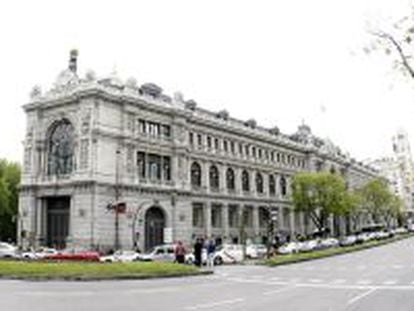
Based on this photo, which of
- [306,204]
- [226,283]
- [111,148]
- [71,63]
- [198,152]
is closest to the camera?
[226,283]

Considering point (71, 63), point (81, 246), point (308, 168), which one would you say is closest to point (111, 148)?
point (81, 246)

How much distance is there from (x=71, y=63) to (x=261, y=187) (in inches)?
1477

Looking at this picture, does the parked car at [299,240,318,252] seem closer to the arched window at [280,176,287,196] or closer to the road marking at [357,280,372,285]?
the arched window at [280,176,287,196]

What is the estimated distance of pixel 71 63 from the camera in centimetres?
6962

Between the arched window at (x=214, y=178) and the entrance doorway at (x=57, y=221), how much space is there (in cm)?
2296

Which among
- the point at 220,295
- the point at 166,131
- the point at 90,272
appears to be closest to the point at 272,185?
the point at 166,131

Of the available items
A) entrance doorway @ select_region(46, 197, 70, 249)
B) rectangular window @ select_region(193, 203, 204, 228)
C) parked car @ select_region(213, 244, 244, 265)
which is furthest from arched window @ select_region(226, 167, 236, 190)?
parked car @ select_region(213, 244, 244, 265)

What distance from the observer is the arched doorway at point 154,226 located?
64.1 m

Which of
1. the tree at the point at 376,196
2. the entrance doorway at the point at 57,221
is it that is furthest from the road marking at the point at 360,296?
the tree at the point at 376,196

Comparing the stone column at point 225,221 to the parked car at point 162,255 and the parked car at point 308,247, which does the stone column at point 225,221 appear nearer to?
the parked car at point 308,247

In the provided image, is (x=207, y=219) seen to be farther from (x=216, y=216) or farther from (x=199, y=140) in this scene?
(x=199, y=140)

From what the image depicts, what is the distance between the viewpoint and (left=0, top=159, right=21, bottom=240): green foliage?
73375 millimetres

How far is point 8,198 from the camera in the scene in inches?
2960

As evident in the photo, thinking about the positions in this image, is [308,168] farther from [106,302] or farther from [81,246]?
[106,302]
